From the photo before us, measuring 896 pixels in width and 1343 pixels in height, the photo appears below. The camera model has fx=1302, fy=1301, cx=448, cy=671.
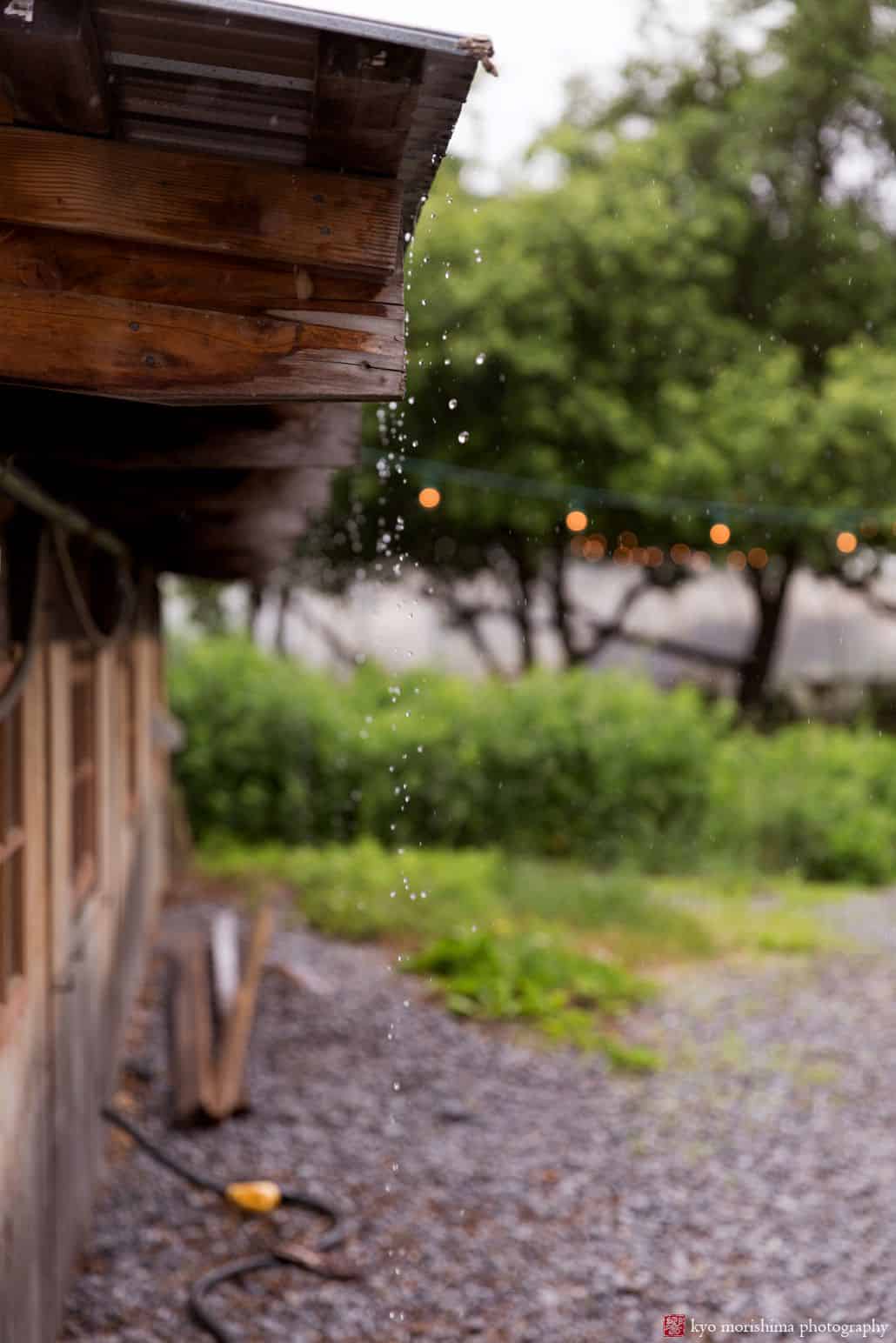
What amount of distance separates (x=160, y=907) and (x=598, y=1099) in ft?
15.4

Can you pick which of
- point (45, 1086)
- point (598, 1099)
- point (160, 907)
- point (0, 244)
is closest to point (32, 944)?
point (45, 1086)

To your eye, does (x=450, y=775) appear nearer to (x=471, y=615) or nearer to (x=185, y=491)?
(x=471, y=615)

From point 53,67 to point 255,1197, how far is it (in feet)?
13.3

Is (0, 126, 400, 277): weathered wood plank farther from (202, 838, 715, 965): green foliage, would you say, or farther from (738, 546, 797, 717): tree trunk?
(738, 546, 797, 717): tree trunk

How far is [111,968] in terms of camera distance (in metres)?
5.64

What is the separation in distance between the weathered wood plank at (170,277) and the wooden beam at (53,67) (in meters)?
0.16

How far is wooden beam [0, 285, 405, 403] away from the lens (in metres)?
1.86

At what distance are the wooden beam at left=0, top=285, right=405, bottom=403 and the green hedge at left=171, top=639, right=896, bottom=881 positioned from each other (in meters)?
10.7

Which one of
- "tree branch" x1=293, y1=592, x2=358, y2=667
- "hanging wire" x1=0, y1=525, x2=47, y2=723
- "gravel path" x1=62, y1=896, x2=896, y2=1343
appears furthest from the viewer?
"tree branch" x1=293, y1=592, x2=358, y2=667

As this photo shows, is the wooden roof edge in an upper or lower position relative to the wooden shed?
upper

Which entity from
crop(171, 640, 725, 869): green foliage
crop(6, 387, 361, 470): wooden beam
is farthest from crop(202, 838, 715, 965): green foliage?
crop(6, 387, 361, 470): wooden beam

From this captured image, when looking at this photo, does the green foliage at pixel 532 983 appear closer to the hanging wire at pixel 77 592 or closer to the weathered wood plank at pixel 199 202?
the hanging wire at pixel 77 592

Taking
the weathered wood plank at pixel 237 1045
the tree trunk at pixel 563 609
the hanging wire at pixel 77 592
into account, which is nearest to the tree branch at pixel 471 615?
the tree trunk at pixel 563 609

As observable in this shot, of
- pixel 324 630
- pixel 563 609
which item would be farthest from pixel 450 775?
pixel 324 630
